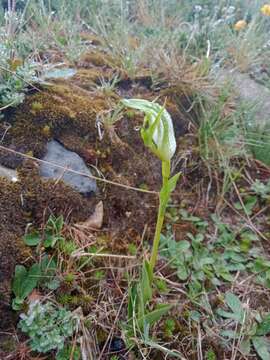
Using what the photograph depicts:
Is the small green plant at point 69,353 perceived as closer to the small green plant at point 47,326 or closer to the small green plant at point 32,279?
the small green plant at point 47,326

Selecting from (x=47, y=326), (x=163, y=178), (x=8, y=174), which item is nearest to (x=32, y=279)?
(x=47, y=326)

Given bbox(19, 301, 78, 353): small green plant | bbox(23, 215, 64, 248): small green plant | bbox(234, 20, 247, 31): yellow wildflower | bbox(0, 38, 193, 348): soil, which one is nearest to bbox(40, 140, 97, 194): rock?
bbox(0, 38, 193, 348): soil

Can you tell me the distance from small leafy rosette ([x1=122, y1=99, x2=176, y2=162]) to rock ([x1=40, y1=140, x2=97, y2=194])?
0.46m

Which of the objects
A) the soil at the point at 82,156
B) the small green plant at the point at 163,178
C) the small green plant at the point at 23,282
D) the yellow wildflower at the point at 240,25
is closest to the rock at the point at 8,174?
the soil at the point at 82,156

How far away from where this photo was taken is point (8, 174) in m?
1.26

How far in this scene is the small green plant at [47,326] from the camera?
1031mm

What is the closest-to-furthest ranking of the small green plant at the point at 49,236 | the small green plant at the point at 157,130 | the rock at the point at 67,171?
the small green plant at the point at 157,130
the small green plant at the point at 49,236
the rock at the point at 67,171

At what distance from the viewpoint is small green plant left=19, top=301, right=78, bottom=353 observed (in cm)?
103

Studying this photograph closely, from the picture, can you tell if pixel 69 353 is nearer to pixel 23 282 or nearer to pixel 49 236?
pixel 23 282

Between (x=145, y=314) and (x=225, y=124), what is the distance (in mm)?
1043

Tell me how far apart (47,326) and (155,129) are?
58 cm

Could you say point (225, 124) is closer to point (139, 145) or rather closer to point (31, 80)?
point (139, 145)

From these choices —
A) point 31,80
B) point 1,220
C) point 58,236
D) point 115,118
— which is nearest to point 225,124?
point 115,118

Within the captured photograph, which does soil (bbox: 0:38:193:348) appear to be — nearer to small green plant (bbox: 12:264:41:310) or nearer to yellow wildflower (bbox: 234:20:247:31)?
small green plant (bbox: 12:264:41:310)
